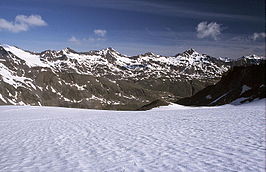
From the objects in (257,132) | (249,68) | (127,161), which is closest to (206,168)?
(127,161)

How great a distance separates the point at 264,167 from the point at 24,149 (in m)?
11.8

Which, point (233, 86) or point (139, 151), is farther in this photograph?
point (233, 86)

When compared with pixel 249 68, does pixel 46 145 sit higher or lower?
lower

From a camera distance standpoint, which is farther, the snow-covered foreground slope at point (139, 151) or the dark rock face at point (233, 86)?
the dark rock face at point (233, 86)

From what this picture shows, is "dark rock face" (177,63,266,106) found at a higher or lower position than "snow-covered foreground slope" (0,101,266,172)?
higher

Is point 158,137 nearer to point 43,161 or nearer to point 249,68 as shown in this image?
point 43,161

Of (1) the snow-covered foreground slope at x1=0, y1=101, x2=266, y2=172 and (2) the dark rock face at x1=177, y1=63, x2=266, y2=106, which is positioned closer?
(1) the snow-covered foreground slope at x1=0, y1=101, x2=266, y2=172

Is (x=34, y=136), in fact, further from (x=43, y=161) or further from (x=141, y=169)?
(x=141, y=169)

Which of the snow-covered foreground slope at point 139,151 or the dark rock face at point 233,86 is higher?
the dark rock face at point 233,86

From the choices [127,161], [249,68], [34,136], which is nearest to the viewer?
[127,161]

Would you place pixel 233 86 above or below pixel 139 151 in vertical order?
above

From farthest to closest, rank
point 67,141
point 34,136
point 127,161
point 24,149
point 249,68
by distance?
point 249,68
point 34,136
point 67,141
point 24,149
point 127,161

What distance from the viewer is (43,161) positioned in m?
10.8

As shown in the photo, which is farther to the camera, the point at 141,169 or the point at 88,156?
the point at 88,156
